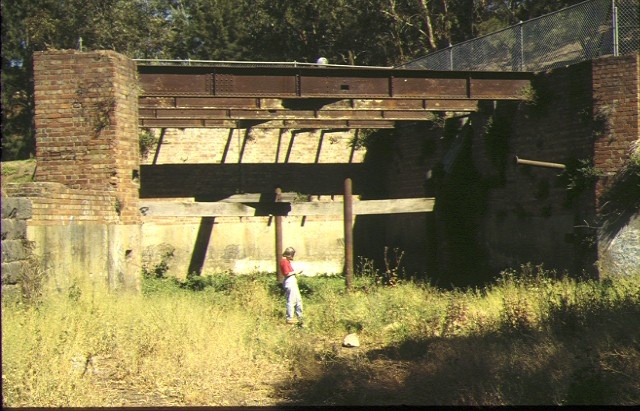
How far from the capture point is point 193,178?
2350 cm

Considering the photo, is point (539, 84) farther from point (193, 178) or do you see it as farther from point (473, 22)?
point (473, 22)

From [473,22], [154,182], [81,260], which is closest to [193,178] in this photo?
[154,182]

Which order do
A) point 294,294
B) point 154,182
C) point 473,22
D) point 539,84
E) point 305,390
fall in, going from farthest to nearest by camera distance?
point 473,22 → point 154,182 → point 539,84 → point 294,294 → point 305,390

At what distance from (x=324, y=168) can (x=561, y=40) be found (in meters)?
8.53

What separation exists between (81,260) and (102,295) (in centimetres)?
90

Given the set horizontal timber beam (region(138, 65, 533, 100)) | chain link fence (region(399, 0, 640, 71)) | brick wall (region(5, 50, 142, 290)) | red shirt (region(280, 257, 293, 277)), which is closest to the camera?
brick wall (region(5, 50, 142, 290))

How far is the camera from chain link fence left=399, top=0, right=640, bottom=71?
16016 mm

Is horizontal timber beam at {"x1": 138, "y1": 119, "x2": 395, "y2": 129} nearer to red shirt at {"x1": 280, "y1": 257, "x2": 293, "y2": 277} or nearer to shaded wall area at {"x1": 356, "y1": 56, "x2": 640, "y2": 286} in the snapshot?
shaded wall area at {"x1": 356, "y1": 56, "x2": 640, "y2": 286}

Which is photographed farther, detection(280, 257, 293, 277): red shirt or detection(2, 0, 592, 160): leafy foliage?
detection(2, 0, 592, 160): leafy foliage

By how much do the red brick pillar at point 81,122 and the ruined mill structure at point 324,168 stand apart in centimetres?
2

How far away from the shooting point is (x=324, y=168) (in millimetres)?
24438

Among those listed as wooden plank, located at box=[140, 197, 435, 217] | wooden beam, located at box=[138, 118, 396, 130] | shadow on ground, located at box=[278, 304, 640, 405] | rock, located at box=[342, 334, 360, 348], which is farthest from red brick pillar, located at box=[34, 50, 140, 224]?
wooden beam, located at box=[138, 118, 396, 130]

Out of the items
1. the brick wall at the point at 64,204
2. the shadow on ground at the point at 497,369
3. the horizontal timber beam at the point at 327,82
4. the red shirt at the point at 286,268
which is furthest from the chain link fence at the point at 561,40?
the brick wall at the point at 64,204

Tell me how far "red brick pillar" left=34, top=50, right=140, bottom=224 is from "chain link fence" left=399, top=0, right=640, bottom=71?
9286 mm
